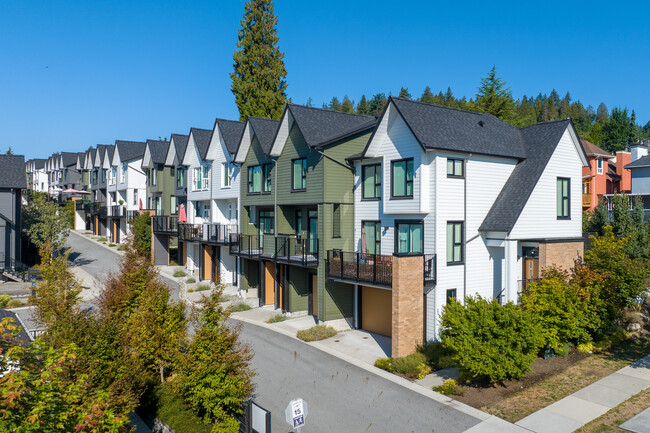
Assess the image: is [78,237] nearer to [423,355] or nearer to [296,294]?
[296,294]

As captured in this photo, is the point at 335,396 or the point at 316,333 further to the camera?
the point at 316,333

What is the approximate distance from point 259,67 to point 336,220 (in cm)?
3294

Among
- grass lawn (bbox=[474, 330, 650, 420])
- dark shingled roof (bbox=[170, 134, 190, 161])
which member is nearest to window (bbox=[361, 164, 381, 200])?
grass lawn (bbox=[474, 330, 650, 420])

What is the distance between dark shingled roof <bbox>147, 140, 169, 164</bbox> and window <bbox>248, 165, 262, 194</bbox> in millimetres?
18605

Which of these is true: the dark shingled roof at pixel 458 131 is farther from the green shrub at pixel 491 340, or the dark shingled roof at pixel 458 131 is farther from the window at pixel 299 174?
the green shrub at pixel 491 340

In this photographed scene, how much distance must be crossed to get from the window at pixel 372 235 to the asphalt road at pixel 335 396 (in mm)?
5968

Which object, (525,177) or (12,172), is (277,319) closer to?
(525,177)

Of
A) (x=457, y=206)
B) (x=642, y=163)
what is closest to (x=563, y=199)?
(x=457, y=206)

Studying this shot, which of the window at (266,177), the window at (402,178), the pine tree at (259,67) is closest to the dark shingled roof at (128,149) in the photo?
the pine tree at (259,67)

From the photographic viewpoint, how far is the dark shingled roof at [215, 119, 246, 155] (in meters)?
34.5

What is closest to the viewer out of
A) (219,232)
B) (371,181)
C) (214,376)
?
(214,376)

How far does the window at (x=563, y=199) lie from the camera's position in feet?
80.3

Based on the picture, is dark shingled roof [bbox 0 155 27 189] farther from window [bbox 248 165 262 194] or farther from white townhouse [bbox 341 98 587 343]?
white townhouse [bbox 341 98 587 343]

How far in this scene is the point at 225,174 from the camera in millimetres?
35375
